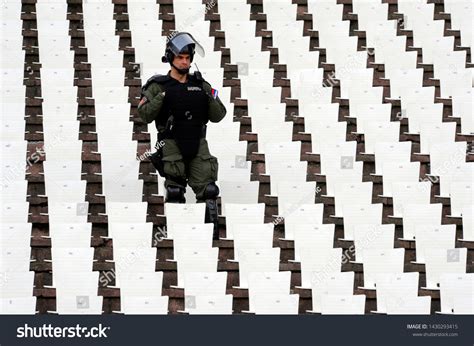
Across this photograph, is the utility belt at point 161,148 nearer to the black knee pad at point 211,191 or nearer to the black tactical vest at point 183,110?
the black tactical vest at point 183,110

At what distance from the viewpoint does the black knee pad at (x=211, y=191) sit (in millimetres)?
11867

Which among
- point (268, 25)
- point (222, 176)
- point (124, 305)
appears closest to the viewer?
point (124, 305)

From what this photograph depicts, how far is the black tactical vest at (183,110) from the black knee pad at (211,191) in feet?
0.84

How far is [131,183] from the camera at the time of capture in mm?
12375

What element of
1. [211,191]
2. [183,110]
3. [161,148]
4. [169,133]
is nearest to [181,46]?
[183,110]

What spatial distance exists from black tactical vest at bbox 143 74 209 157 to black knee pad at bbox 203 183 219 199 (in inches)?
10.0

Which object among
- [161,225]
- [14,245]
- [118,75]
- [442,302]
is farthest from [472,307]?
[118,75]

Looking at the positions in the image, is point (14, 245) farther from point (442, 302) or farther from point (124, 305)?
point (442, 302)

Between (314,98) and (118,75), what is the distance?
1533mm

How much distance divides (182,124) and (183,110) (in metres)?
0.09

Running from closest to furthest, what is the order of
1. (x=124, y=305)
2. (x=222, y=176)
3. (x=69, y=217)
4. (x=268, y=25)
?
(x=124, y=305) < (x=69, y=217) < (x=222, y=176) < (x=268, y=25)

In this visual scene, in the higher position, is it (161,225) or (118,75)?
(118,75)

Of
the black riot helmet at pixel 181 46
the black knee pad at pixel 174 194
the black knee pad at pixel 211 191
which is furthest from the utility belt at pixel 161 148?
the black riot helmet at pixel 181 46

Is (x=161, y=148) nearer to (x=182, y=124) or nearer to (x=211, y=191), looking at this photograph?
(x=182, y=124)
